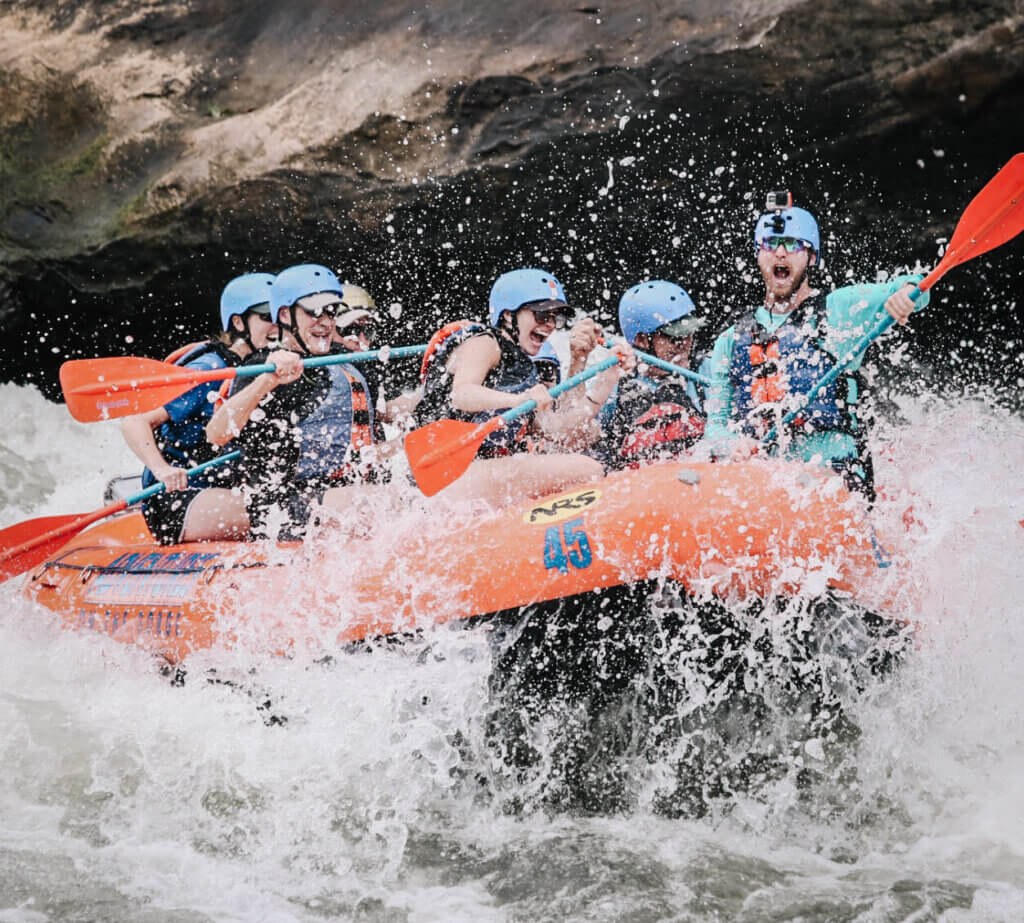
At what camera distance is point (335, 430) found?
430cm

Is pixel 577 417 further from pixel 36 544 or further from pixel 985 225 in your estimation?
pixel 36 544

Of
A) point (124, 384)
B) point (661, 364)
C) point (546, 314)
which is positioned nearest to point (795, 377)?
point (661, 364)

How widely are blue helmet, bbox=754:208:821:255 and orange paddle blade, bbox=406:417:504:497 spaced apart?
1.17 meters

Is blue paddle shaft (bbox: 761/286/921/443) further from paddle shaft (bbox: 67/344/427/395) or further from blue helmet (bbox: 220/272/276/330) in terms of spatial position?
blue helmet (bbox: 220/272/276/330)

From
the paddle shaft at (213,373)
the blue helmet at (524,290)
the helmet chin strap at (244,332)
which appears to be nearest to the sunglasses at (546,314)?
the blue helmet at (524,290)

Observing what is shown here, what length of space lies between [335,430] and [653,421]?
1209 millimetres

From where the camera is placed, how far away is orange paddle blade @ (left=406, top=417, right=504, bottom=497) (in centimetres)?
369

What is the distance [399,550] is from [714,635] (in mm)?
1026

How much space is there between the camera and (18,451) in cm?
Result: 750

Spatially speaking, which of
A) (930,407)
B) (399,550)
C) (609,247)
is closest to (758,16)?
(609,247)

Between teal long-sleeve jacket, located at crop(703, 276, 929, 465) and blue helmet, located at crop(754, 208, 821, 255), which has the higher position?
blue helmet, located at crop(754, 208, 821, 255)

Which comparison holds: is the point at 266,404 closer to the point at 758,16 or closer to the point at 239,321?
the point at 239,321

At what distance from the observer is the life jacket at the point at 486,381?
4016mm

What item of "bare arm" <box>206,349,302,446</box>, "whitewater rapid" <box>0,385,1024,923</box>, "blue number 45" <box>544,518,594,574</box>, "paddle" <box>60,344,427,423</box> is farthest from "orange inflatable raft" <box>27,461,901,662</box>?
"paddle" <box>60,344,427,423</box>
